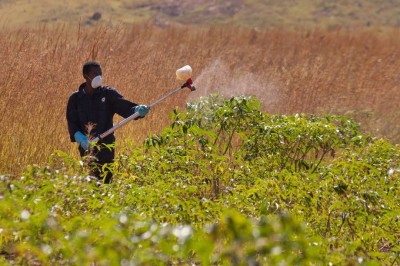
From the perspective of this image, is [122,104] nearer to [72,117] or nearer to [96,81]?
[96,81]

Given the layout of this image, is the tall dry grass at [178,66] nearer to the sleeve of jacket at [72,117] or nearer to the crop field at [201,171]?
the crop field at [201,171]

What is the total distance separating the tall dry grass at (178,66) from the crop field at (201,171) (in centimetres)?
3

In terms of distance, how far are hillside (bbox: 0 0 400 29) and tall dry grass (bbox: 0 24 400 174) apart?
3264 centimetres

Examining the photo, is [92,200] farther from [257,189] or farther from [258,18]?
[258,18]

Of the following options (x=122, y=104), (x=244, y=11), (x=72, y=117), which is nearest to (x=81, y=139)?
(x=72, y=117)

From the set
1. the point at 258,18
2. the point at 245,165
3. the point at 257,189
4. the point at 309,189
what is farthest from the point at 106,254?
the point at 258,18

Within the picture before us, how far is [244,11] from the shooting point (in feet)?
200

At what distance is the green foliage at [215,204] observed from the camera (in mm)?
3279

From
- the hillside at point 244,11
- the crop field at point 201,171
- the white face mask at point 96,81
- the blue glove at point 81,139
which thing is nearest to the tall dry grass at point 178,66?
the crop field at point 201,171

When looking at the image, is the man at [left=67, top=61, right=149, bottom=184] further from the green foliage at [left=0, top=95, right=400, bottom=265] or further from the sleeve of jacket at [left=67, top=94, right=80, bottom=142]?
the green foliage at [left=0, top=95, right=400, bottom=265]

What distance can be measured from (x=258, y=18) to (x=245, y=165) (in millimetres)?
52221

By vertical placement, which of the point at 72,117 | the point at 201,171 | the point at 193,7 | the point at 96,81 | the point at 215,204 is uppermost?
the point at 96,81

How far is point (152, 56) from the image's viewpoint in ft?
41.2

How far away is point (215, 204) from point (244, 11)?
56592 millimetres
